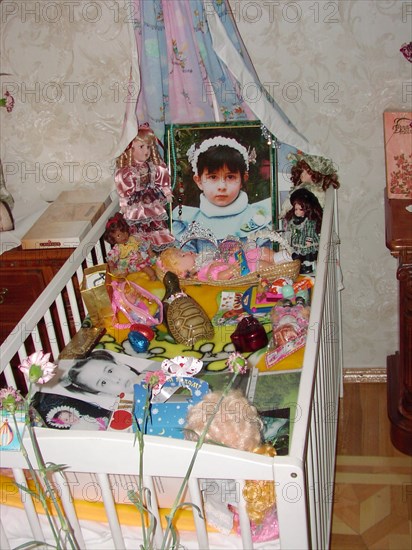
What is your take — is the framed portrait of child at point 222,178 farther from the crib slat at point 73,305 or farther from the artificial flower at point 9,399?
the artificial flower at point 9,399

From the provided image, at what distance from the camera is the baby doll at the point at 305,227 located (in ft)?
7.32

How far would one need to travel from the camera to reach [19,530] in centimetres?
149

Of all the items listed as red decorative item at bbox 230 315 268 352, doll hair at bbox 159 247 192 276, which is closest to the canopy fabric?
doll hair at bbox 159 247 192 276

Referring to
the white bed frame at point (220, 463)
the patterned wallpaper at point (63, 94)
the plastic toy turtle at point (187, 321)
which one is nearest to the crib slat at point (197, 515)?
the white bed frame at point (220, 463)

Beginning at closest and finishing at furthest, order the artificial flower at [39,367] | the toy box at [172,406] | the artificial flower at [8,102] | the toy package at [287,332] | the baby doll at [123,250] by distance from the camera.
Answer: the artificial flower at [39,367], the toy box at [172,406], the toy package at [287,332], the baby doll at [123,250], the artificial flower at [8,102]

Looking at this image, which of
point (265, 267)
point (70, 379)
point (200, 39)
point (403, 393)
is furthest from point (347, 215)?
point (70, 379)

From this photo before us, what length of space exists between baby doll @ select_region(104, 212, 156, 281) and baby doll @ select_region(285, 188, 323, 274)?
0.47 metres

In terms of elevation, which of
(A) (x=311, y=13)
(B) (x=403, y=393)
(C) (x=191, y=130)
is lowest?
(B) (x=403, y=393)

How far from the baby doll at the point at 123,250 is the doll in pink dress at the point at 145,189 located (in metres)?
0.06

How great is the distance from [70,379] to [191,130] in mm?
936

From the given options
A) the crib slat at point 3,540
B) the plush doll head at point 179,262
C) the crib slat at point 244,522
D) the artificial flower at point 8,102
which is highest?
the artificial flower at point 8,102

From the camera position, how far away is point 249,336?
196 cm

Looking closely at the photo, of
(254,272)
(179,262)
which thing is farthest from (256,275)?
(179,262)

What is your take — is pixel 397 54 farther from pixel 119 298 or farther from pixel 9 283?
pixel 9 283
